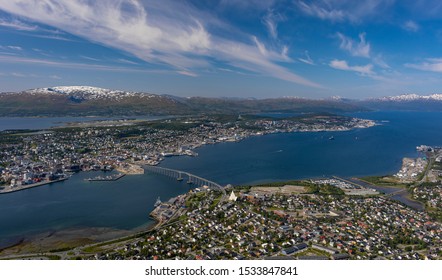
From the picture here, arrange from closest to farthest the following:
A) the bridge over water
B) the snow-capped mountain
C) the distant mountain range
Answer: the bridge over water, the distant mountain range, the snow-capped mountain

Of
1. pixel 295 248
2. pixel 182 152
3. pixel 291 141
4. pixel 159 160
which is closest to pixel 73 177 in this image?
pixel 159 160

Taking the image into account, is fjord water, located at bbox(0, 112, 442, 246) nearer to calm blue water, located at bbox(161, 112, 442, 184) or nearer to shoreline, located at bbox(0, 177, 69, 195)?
calm blue water, located at bbox(161, 112, 442, 184)

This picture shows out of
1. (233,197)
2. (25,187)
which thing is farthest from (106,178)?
(233,197)

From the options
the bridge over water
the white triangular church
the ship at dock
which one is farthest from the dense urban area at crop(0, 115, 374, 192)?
the white triangular church

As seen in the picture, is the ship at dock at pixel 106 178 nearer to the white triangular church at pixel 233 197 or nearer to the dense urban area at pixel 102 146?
the dense urban area at pixel 102 146

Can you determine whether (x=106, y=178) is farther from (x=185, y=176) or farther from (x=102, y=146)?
(x=102, y=146)

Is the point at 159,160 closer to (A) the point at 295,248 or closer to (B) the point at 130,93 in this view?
(A) the point at 295,248
